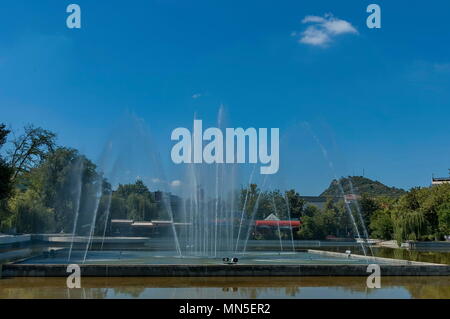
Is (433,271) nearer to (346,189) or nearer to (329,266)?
(329,266)

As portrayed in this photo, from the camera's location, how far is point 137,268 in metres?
17.4

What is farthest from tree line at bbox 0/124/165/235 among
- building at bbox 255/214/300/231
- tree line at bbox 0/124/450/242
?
building at bbox 255/214/300/231

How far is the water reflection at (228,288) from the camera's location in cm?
1391

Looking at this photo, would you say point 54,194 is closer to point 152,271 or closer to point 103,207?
point 103,207

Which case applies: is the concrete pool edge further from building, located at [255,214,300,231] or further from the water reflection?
building, located at [255,214,300,231]

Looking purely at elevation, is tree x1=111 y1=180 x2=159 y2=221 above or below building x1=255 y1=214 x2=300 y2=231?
above

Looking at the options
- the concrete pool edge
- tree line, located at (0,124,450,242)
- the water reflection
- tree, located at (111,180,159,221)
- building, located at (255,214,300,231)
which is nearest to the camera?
the water reflection

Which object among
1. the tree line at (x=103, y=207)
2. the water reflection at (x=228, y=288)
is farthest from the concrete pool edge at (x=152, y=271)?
the tree line at (x=103, y=207)

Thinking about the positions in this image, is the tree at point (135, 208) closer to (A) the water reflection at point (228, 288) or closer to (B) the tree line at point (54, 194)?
(B) the tree line at point (54, 194)

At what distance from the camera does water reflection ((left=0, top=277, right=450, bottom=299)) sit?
13.9 m

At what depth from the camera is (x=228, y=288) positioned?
15.2 metres

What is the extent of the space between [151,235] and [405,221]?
35.3m

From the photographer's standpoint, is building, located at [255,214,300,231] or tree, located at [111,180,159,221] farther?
tree, located at [111,180,159,221]
